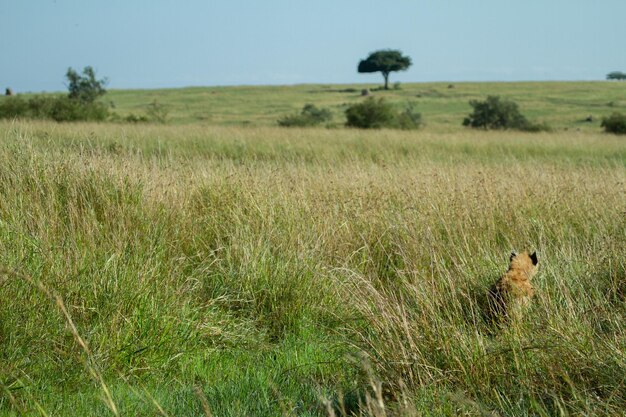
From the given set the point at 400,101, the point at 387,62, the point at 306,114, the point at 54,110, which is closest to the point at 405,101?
the point at 400,101

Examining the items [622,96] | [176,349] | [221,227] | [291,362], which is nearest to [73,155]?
[221,227]

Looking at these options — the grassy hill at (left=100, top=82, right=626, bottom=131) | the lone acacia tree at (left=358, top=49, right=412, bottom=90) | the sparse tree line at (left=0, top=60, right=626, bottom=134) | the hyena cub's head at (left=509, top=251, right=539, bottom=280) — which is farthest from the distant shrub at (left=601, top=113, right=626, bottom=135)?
the lone acacia tree at (left=358, top=49, right=412, bottom=90)

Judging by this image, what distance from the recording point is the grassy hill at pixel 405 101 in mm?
42906

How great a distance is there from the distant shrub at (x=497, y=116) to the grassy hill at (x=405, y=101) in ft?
6.84

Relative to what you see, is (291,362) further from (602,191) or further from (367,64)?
(367,64)

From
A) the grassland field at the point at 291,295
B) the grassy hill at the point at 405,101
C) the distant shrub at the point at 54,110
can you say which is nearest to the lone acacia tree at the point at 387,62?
the grassy hill at the point at 405,101

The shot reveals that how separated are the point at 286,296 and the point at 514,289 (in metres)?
1.39

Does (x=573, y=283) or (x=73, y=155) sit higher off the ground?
(x=73, y=155)

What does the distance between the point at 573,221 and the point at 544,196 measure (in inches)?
23.4

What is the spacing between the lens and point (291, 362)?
3.87 metres

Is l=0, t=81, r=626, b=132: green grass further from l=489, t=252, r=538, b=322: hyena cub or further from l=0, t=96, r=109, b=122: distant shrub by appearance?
l=489, t=252, r=538, b=322: hyena cub

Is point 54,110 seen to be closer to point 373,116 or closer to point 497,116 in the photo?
point 373,116

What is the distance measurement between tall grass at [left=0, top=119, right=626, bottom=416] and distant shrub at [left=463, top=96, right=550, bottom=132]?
85.0 ft

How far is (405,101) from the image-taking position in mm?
55594
